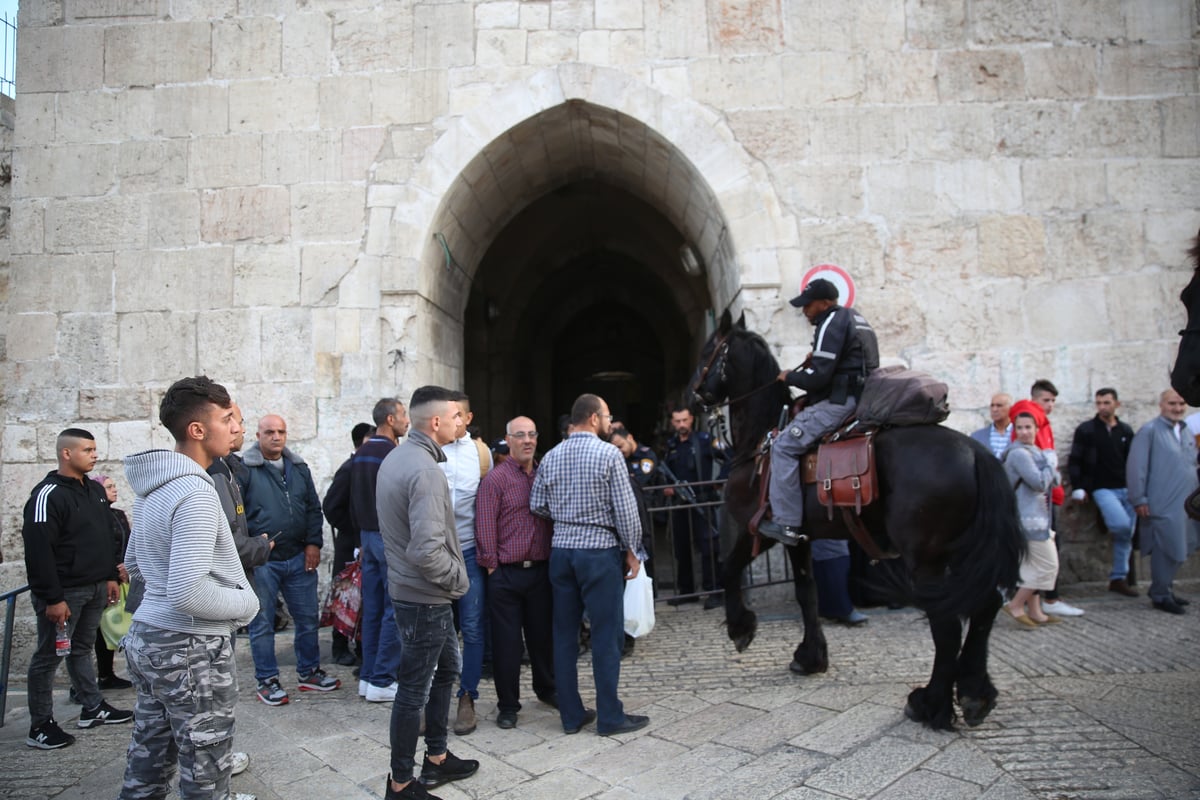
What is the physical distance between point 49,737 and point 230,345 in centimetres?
355

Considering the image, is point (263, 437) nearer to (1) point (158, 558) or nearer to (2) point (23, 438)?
(1) point (158, 558)

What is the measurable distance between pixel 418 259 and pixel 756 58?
348 cm

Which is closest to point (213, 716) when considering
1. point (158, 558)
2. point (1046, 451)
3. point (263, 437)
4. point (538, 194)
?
point (158, 558)

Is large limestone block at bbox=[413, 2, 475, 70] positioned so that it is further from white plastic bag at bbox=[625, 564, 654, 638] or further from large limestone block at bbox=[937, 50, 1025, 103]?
white plastic bag at bbox=[625, 564, 654, 638]

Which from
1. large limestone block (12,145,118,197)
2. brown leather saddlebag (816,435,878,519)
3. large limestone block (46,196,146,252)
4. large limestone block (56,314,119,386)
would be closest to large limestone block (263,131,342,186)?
large limestone block (46,196,146,252)

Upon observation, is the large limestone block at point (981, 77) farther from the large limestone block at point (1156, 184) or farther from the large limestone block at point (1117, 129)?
the large limestone block at point (1156, 184)

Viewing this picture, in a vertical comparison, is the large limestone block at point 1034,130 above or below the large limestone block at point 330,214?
above

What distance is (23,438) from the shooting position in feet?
22.5

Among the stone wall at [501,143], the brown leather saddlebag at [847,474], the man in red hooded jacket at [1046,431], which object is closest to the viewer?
the brown leather saddlebag at [847,474]

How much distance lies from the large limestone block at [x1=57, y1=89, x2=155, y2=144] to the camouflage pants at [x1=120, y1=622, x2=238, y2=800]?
613 centimetres

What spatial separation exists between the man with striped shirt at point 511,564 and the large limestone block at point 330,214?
3488 mm

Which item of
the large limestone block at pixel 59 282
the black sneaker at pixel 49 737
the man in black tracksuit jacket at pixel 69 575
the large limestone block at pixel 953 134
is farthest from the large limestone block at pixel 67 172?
the large limestone block at pixel 953 134

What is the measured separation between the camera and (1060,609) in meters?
6.07

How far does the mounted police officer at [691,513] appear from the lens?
22.9 feet
